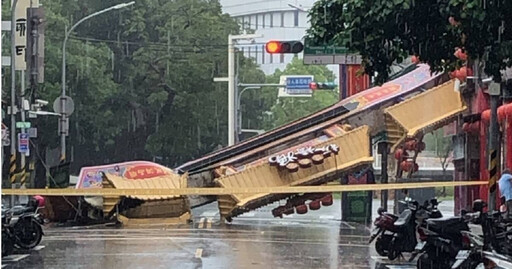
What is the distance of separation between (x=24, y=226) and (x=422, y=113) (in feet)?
33.8

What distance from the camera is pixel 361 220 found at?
81.0ft

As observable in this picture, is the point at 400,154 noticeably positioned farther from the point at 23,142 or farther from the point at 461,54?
the point at 461,54

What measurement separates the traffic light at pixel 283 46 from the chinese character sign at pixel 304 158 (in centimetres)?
429

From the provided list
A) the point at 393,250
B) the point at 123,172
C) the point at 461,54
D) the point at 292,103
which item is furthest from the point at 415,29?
the point at 292,103

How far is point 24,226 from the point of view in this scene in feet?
53.1

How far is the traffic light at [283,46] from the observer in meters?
18.6

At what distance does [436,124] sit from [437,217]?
33.0ft

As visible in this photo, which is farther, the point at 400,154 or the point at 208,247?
the point at 400,154

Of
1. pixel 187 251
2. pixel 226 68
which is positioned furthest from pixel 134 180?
pixel 226 68

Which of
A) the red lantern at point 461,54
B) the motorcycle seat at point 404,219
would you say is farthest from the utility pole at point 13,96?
the red lantern at point 461,54

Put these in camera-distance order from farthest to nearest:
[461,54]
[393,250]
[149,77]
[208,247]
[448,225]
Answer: [149,77] < [208,247] < [393,250] < [448,225] < [461,54]

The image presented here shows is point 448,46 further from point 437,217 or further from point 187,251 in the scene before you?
point 187,251

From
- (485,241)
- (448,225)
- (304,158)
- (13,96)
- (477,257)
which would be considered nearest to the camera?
(477,257)

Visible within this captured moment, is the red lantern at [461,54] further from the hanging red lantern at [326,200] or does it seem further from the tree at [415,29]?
the hanging red lantern at [326,200]
